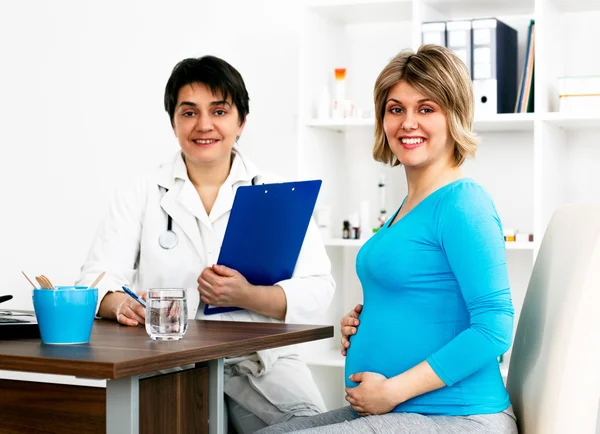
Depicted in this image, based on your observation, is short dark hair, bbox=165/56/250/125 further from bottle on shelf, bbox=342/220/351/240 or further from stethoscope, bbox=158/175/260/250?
bottle on shelf, bbox=342/220/351/240

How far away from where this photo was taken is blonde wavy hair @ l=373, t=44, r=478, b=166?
1.63 m

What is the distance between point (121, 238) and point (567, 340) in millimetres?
1277

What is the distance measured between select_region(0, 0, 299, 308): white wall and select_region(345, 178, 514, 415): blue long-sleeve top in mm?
1986

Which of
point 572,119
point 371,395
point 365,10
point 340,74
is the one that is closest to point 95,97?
point 340,74

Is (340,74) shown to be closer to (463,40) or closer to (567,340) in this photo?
(463,40)

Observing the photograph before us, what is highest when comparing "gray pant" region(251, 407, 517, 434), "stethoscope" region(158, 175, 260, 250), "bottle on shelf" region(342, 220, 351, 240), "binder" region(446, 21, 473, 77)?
"binder" region(446, 21, 473, 77)

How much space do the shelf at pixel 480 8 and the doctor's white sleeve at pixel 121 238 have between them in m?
1.40

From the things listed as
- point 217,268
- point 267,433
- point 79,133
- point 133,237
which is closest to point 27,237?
point 79,133

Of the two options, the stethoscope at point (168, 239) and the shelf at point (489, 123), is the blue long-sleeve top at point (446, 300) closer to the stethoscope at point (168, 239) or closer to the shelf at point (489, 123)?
the stethoscope at point (168, 239)

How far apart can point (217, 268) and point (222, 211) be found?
335mm

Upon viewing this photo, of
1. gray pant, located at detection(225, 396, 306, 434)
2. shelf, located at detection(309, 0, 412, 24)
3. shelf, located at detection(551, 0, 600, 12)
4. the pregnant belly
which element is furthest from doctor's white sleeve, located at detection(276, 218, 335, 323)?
shelf, located at detection(551, 0, 600, 12)

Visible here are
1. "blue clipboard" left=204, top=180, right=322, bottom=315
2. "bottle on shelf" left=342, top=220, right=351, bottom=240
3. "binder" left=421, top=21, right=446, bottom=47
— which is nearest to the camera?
"blue clipboard" left=204, top=180, right=322, bottom=315

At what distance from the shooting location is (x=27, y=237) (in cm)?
341

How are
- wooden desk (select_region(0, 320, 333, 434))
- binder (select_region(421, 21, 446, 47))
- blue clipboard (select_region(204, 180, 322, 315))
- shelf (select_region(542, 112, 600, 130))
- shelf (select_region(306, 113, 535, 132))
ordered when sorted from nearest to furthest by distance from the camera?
wooden desk (select_region(0, 320, 333, 434)), blue clipboard (select_region(204, 180, 322, 315)), shelf (select_region(542, 112, 600, 130)), shelf (select_region(306, 113, 535, 132)), binder (select_region(421, 21, 446, 47))
